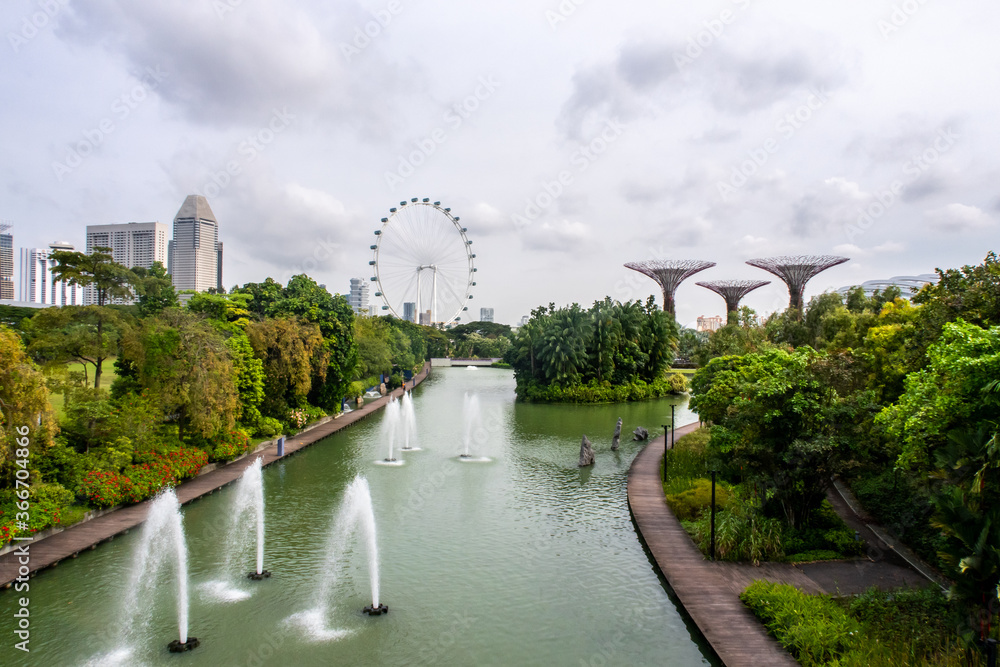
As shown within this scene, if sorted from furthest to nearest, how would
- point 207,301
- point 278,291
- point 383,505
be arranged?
point 278,291 < point 207,301 < point 383,505

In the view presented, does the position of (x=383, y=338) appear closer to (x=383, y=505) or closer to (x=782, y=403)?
(x=383, y=505)

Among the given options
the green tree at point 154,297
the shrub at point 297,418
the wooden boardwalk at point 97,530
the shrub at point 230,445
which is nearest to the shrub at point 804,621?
the wooden boardwalk at point 97,530

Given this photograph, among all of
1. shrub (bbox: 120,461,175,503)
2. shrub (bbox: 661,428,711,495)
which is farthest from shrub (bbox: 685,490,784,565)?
shrub (bbox: 120,461,175,503)

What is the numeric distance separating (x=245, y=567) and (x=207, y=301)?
18.0 meters

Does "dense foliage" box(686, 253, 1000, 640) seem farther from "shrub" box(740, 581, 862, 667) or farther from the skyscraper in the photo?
the skyscraper

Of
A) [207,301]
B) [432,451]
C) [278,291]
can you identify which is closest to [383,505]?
[432,451]

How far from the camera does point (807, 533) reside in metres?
13.8

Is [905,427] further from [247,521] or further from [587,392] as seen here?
[587,392]

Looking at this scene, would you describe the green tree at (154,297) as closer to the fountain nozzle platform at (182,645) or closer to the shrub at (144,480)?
the shrub at (144,480)

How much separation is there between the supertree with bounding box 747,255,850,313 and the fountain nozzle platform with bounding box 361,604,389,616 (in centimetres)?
5990

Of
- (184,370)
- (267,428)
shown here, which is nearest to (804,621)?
(184,370)

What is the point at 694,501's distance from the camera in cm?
1633

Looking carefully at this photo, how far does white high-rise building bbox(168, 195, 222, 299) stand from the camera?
136 m

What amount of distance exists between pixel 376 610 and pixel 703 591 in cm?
598
